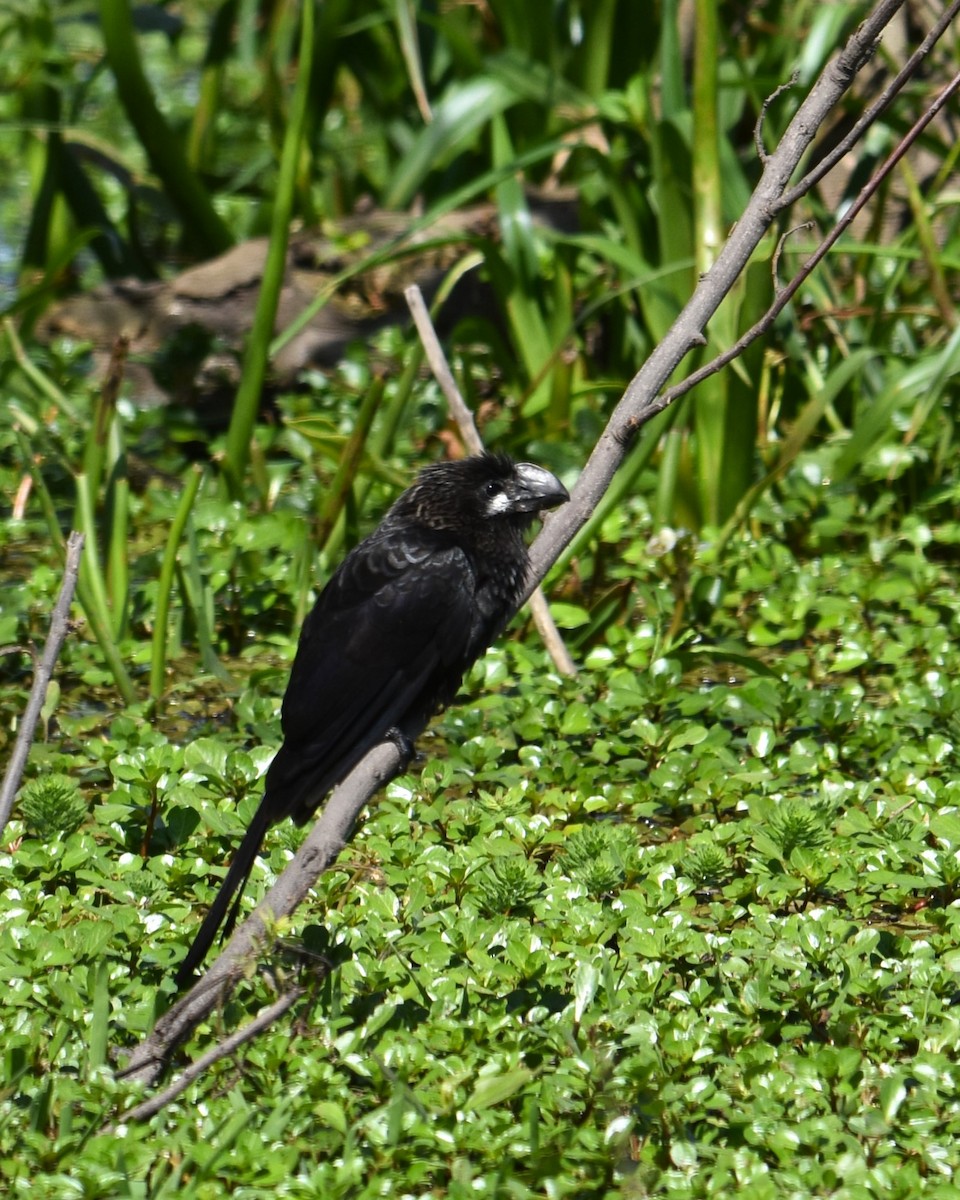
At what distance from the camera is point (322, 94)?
5598mm

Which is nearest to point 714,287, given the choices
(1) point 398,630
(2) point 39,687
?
(1) point 398,630

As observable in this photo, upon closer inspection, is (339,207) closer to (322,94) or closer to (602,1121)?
(322,94)

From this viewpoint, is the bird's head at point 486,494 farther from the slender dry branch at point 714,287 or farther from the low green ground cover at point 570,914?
the low green ground cover at point 570,914

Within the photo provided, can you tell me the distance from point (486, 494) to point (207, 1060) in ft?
4.11

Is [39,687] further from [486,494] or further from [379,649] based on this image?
[486,494]

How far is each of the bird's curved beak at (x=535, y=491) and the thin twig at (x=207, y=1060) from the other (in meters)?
1.13

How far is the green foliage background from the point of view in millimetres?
2012

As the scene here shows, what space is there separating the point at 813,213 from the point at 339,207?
231cm

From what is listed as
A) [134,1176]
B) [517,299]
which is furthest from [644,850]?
[517,299]

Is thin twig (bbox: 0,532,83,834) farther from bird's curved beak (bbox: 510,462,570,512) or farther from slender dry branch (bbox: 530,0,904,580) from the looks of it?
bird's curved beak (bbox: 510,462,570,512)

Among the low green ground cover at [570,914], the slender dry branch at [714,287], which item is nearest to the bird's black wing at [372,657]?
the low green ground cover at [570,914]

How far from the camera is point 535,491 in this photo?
2.84 meters

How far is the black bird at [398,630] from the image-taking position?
2.56 metres

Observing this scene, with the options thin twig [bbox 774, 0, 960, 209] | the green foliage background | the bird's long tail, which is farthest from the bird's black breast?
thin twig [bbox 774, 0, 960, 209]
